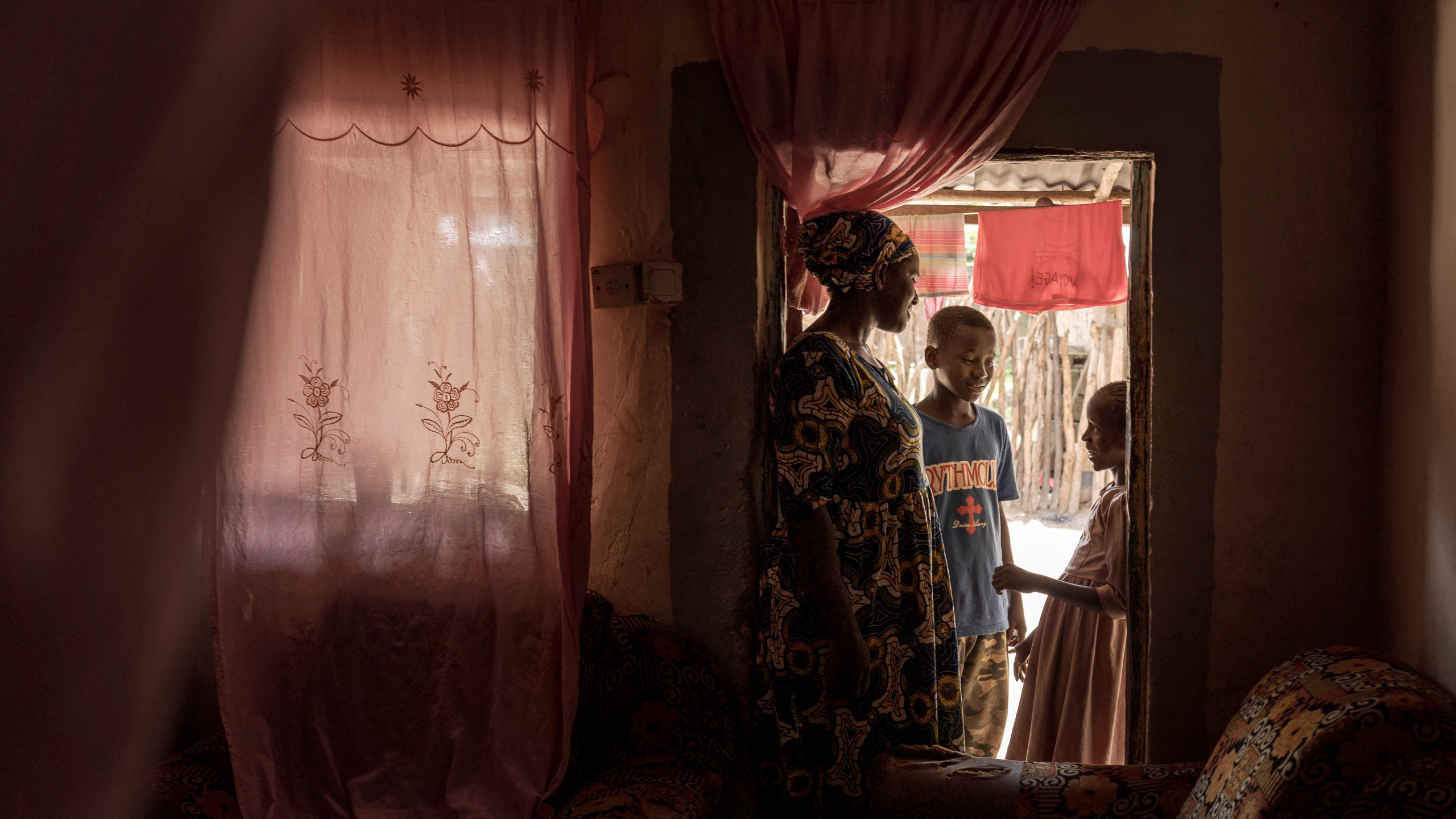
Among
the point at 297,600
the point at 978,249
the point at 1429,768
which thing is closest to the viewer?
the point at 1429,768

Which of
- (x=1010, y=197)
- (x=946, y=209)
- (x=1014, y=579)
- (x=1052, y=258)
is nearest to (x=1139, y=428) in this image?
(x=1014, y=579)

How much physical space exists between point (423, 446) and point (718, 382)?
732 mm

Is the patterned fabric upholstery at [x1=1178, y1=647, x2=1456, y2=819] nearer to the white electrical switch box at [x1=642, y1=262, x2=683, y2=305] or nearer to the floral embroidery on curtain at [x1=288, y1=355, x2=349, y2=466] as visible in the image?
the white electrical switch box at [x1=642, y1=262, x2=683, y2=305]

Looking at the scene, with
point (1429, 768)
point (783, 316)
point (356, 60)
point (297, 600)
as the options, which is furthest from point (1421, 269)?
point (297, 600)

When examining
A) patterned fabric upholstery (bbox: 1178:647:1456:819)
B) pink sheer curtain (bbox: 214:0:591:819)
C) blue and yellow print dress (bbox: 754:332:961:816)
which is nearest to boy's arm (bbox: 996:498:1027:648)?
blue and yellow print dress (bbox: 754:332:961:816)

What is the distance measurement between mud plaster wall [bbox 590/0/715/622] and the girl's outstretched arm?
98 cm

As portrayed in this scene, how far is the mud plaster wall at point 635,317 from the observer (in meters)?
2.30

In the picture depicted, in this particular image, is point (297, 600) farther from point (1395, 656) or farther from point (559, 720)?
point (1395, 656)

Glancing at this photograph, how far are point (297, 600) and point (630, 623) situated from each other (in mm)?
768

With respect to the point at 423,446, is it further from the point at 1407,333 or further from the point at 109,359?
the point at 1407,333

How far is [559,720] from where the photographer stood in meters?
2.08

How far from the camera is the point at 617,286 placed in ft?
7.57

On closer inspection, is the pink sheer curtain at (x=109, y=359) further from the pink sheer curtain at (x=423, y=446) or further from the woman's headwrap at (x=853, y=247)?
the woman's headwrap at (x=853, y=247)

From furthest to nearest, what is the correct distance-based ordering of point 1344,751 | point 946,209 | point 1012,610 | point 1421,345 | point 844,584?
point 946,209, point 1012,610, point 844,584, point 1421,345, point 1344,751
